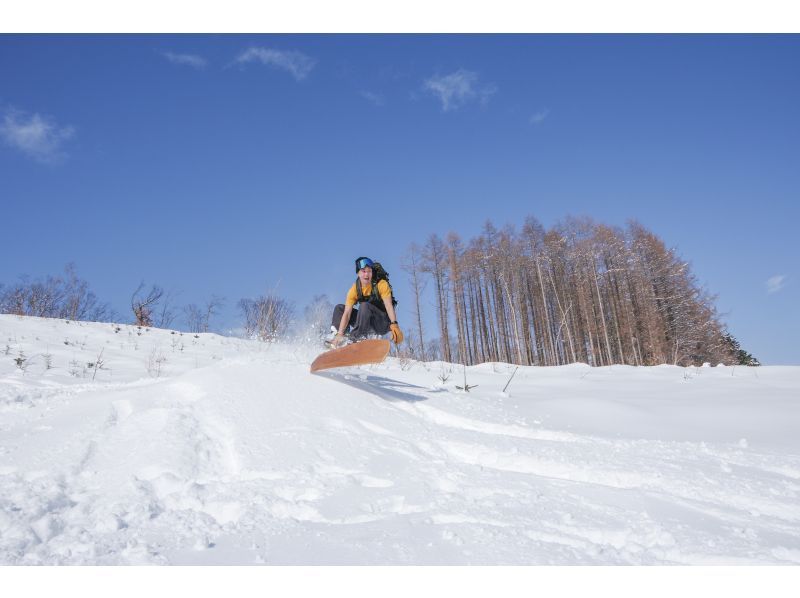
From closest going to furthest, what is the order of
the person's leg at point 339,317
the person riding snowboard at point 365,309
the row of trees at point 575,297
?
the person riding snowboard at point 365,309
the person's leg at point 339,317
the row of trees at point 575,297

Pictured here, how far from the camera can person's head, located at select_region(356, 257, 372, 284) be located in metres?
6.42

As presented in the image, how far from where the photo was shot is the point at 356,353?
5.73 meters

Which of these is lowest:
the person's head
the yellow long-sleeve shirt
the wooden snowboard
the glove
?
the wooden snowboard

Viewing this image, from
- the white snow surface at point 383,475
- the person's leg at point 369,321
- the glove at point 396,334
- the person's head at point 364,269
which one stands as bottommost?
the white snow surface at point 383,475

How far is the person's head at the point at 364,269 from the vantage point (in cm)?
642

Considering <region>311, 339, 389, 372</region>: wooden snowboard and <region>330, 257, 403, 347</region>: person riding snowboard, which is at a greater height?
<region>330, 257, 403, 347</region>: person riding snowboard

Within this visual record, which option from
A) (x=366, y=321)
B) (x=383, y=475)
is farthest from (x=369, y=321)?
(x=383, y=475)

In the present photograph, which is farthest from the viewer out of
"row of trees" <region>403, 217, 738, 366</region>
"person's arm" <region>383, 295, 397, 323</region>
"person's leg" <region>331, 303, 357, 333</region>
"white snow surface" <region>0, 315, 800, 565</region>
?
"row of trees" <region>403, 217, 738, 366</region>

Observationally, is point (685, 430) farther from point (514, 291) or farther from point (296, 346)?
point (514, 291)

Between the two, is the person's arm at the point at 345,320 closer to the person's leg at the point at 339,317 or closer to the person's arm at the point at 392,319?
the person's leg at the point at 339,317

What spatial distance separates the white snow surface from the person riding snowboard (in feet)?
3.71

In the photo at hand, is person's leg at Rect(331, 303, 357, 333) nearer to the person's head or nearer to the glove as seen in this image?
the person's head

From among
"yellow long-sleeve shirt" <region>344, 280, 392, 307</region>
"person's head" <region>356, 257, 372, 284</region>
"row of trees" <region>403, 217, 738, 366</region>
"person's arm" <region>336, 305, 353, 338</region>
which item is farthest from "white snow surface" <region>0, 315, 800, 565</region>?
"row of trees" <region>403, 217, 738, 366</region>

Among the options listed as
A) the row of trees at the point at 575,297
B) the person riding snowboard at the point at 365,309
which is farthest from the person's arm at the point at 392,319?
the row of trees at the point at 575,297
